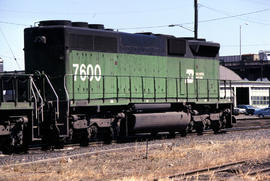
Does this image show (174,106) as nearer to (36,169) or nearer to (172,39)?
(172,39)

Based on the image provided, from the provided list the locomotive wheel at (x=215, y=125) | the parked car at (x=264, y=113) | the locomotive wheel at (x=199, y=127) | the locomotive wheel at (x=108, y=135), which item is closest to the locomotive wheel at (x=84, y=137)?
the locomotive wheel at (x=108, y=135)

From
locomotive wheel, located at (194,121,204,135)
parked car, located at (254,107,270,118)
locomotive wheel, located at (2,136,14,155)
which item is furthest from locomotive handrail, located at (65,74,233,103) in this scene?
parked car, located at (254,107,270,118)

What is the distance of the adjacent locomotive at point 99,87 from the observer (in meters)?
15.0

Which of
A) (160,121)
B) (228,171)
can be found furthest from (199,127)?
(228,171)

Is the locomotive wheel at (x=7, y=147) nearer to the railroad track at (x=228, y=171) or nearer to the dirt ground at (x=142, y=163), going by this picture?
the dirt ground at (x=142, y=163)

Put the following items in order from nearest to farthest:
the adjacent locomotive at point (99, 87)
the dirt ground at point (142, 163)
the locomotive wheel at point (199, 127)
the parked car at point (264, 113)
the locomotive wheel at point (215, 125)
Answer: the dirt ground at point (142, 163)
the adjacent locomotive at point (99, 87)
the locomotive wheel at point (199, 127)
the locomotive wheel at point (215, 125)
the parked car at point (264, 113)

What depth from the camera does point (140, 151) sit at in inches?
585

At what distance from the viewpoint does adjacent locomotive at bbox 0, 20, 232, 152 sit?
49.3ft

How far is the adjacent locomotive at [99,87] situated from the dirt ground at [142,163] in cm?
222

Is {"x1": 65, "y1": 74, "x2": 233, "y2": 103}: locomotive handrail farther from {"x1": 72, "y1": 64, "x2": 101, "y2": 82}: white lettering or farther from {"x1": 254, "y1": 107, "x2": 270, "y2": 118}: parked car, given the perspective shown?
{"x1": 254, "y1": 107, "x2": 270, "y2": 118}: parked car

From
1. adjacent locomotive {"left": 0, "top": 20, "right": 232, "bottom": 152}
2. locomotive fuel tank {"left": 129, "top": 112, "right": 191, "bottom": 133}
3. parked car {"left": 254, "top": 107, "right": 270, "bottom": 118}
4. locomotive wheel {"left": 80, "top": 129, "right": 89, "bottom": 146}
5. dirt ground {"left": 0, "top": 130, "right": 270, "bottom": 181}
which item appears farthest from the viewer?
parked car {"left": 254, "top": 107, "right": 270, "bottom": 118}

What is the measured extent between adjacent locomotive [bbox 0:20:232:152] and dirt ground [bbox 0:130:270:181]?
7.28ft

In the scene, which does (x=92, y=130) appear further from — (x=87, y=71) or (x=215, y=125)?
(x=215, y=125)

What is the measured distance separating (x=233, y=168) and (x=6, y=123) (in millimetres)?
6851
